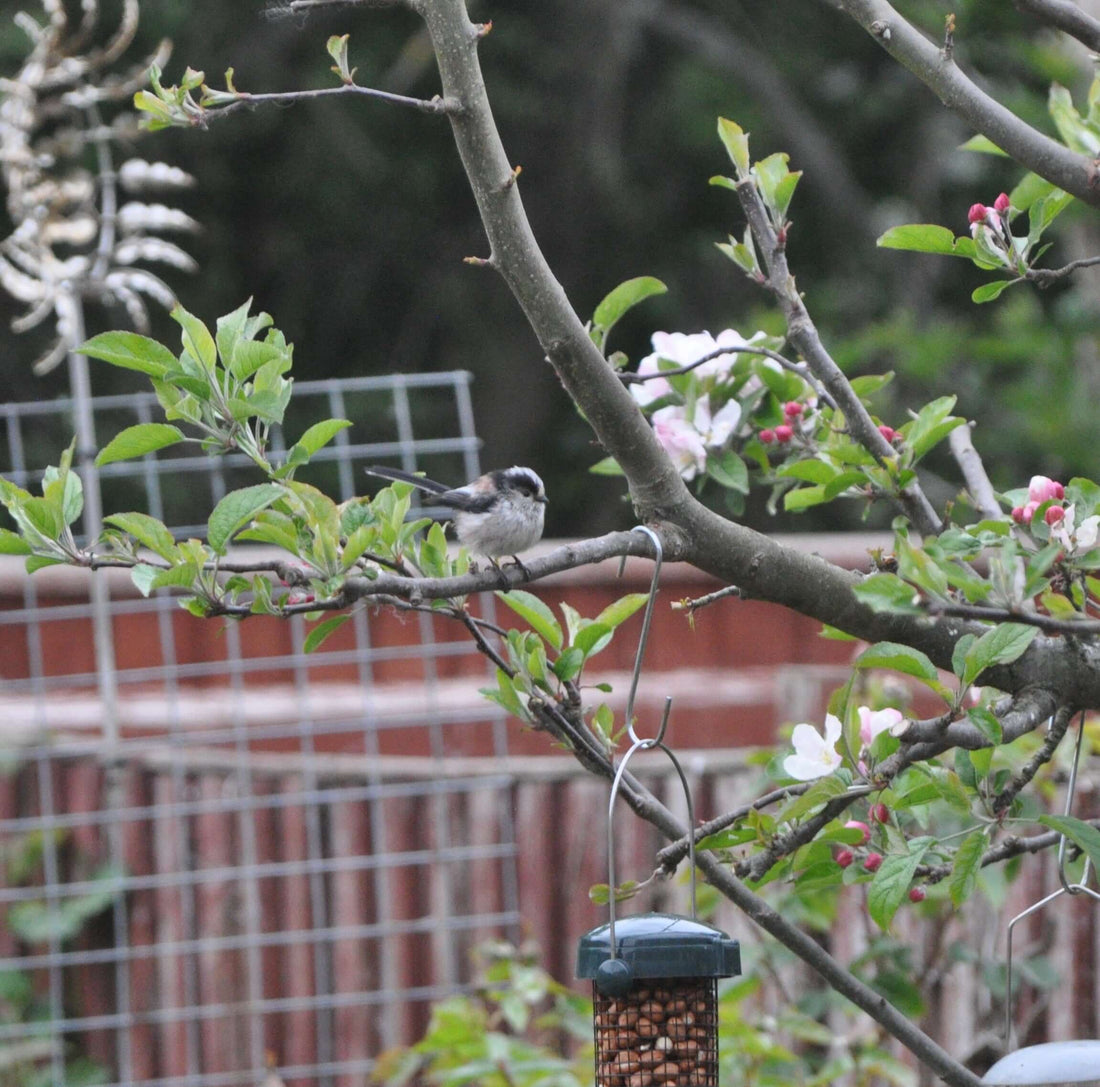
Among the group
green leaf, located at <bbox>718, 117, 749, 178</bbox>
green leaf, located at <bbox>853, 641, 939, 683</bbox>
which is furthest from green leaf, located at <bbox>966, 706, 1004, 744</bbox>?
green leaf, located at <bbox>718, 117, 749, 178</bbox>

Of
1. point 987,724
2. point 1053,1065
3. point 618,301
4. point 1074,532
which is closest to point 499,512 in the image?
point 618,301

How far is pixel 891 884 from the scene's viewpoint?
159 centimetres

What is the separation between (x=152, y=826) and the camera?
4.64 metres

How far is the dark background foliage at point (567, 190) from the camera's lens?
34.0 ft

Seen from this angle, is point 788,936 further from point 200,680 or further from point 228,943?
point 200,680

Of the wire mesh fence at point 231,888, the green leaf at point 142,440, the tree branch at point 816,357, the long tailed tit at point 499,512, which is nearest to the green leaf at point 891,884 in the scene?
the tree branch at point 816,357

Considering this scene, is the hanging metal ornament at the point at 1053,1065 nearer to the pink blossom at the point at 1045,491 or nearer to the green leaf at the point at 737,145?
the pink blossom at the point at 1045,491

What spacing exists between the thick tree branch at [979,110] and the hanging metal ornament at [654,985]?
2.17 feet

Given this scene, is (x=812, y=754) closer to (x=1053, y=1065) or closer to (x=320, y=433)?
(x=1053, y=1065)

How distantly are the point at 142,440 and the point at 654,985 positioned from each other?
0.85m

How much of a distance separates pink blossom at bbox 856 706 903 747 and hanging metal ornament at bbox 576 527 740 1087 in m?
0.23

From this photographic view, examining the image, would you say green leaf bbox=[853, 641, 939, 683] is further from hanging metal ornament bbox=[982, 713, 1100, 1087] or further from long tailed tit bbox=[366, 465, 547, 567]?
long tailed tit bbox=[366, 465, 547, 567]

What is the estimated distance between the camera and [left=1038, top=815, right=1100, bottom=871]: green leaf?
153 centimetres

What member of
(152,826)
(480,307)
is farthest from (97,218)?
(480,307)
